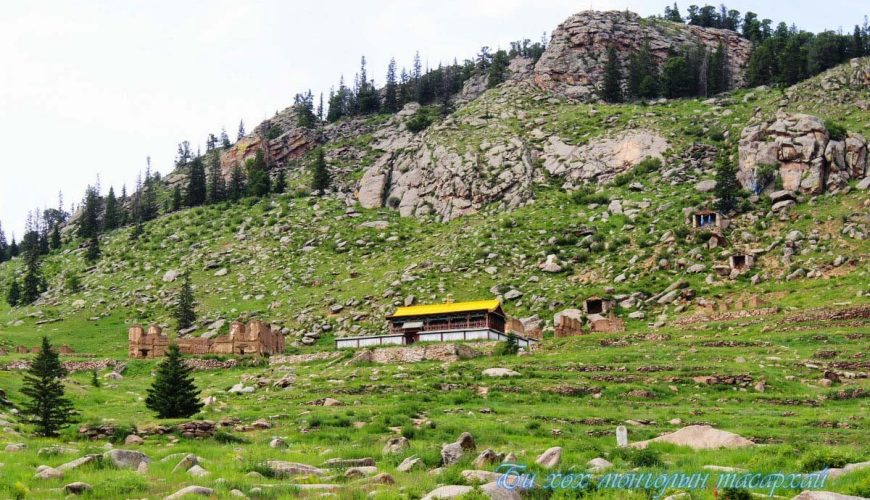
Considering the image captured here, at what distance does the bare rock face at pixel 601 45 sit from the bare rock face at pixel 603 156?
29870mm

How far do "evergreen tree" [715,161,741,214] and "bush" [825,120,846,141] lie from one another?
39.4 ft

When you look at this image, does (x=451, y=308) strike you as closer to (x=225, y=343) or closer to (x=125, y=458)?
(x=225, y=343)

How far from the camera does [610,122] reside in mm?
110500

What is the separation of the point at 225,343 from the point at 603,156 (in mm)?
57629

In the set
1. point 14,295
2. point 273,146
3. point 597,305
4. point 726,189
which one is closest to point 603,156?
point 726,189

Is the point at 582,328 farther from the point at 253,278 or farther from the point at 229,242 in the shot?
the point at 229,242

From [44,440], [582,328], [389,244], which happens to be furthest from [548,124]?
[44,440]

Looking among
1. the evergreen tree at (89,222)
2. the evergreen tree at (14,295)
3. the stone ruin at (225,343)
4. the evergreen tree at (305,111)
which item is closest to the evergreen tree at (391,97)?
the evergreen tree at (305,111)

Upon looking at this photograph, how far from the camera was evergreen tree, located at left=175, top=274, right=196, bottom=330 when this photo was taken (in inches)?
3076

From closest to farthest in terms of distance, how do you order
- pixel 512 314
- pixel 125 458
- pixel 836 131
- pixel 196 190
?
pixel 125 458, pixel 512 314, pixel 836 131, pixel 196 190

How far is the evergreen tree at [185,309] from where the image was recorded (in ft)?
256

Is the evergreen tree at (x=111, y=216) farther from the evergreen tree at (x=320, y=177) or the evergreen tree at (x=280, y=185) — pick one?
the evergreen tree at (x=320, y=177)

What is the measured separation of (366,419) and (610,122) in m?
87.5

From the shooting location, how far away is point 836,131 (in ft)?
270
